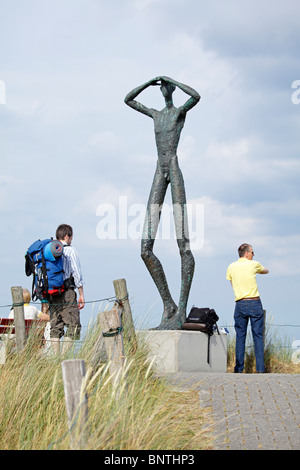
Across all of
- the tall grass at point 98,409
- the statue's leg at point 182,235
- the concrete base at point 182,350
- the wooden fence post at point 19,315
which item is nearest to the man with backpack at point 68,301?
the wooden fence post at point 19,315

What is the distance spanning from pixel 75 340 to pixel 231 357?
4.32 meters

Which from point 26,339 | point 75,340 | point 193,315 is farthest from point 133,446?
point 193,315

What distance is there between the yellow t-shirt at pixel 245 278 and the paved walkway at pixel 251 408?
4.88 ft

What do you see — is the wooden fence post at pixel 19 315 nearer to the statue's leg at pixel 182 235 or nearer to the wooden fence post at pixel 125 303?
the wooden fence post at pixel 125 303

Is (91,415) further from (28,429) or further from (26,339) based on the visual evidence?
(26,339)

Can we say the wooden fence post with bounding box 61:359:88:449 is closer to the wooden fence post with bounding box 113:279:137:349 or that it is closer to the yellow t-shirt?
the wooden fence post with bounding box 113:279:137:349

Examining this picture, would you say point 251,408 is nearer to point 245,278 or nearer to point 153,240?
point 245,278

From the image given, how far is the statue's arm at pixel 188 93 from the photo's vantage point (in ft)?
33.9

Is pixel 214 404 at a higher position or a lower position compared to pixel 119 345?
lower

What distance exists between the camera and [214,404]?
23.7 ft

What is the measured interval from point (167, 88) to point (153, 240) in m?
2.51
